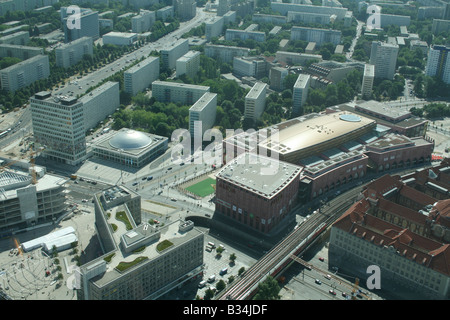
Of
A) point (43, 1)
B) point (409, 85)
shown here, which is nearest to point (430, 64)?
point (409, 85)

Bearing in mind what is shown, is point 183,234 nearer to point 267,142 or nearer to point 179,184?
point 179,184

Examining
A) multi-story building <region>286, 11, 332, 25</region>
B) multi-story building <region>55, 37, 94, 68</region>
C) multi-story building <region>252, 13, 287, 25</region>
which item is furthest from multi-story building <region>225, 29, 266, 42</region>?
multi-story building <region>55, 37, 94, 68</region>

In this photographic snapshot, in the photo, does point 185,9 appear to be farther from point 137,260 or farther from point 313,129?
point 137,260

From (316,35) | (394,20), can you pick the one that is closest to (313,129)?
(316,35)

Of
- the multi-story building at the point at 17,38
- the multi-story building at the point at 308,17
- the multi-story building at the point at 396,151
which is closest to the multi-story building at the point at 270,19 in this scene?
the multi-story building at the point at 308,17

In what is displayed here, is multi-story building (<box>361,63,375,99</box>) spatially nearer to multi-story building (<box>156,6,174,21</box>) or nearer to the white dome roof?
the white dome roof

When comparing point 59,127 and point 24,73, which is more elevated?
point 59,127
